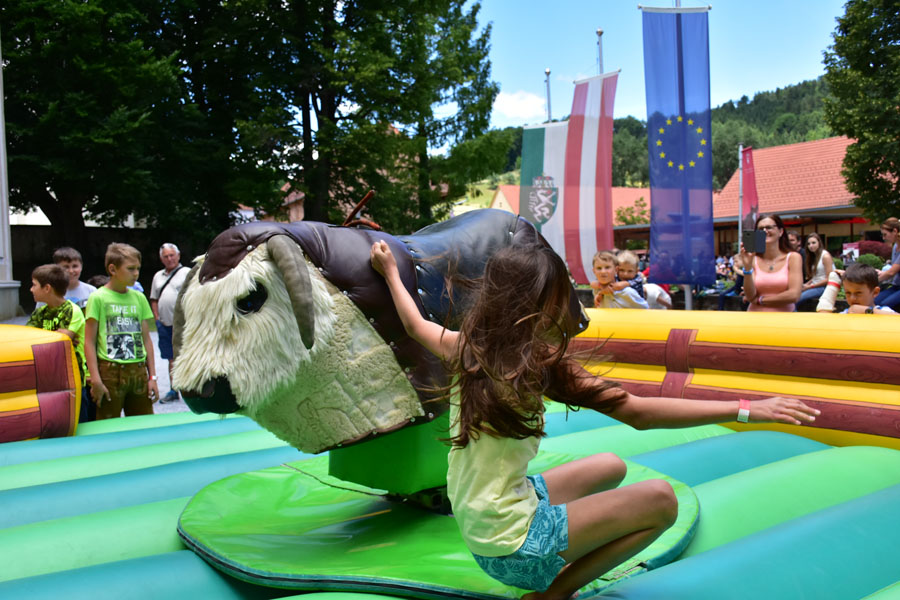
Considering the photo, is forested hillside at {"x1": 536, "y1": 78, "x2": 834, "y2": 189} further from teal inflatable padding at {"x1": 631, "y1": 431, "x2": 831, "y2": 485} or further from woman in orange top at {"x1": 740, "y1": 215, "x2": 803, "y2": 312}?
teal inflatable padding at {"x1": 631, "y1": 431, "x2": 831, "y2": 485}

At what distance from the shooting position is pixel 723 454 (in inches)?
109

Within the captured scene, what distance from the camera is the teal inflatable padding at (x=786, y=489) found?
2080 millimetres

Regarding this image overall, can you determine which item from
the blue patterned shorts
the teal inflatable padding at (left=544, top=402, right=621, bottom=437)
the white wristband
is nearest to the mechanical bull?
the blue patterned shorts

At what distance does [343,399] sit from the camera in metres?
1.78

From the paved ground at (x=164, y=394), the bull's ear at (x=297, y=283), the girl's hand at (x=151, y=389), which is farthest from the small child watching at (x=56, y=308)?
the bull's ear at (x=297, y=283)

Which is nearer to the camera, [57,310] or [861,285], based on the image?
[861,285]

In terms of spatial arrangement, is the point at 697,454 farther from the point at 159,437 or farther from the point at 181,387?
the point at 159,437

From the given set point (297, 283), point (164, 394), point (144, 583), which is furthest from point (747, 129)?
point (144, 583)

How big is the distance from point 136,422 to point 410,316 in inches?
94.4

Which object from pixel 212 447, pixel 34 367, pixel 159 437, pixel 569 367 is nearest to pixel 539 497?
pixel 569 367

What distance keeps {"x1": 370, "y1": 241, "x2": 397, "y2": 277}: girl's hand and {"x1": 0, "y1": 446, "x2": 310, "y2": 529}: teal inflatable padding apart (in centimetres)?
116

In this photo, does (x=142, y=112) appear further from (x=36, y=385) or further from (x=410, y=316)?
(x=410, y=316)

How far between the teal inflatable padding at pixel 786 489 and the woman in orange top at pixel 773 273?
1297 millimetres

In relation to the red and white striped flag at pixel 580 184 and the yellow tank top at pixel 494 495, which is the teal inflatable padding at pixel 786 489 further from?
the red and white striped flag at pixel 580 184
